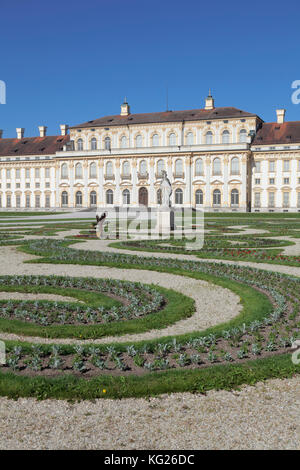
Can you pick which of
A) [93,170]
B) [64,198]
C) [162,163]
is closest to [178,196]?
[162,163]

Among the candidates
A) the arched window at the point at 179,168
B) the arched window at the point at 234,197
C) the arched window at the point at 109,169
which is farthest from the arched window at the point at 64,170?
the arched window at the point at 234,197

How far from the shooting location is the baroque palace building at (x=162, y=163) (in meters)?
57.9

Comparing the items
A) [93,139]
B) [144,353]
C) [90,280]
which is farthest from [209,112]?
[144,353]

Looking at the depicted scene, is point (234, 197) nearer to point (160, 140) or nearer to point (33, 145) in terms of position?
point (160, 140)

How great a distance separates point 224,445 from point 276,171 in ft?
186

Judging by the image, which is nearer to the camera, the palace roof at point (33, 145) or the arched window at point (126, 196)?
the arched window at point (126, 196)

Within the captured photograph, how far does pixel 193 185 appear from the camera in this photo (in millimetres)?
60281

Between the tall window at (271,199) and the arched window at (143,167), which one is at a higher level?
the arched window at (143,167)

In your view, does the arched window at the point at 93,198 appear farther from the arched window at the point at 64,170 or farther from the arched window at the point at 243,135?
the arched window at the point at 243,135

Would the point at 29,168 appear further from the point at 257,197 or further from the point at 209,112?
the point at 257,197

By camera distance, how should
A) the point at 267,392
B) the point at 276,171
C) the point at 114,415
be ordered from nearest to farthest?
the point at 114,415, the point at 267,392, the point at 276,171

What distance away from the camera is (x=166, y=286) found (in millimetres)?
10344

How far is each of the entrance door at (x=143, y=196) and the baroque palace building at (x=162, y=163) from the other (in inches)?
5.4

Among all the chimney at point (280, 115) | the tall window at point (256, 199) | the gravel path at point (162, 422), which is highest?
the chimney at point (280, 115)
